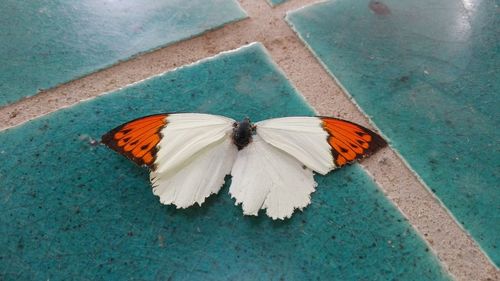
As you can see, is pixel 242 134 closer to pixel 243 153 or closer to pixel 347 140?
pixel 243 153

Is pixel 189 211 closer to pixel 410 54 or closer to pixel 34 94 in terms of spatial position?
pixel 34 94

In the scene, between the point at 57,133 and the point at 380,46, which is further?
the point at 380,46

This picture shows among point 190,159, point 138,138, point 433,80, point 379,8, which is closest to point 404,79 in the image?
point 433,80

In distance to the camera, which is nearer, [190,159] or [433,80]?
[190,159]

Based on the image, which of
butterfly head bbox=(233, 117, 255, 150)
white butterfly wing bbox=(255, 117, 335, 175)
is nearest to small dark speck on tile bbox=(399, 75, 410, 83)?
white butterfly wing bbox=(255, 117, 335, 175)

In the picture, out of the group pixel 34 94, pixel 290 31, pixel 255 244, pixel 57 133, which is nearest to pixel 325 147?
pixel 255 244

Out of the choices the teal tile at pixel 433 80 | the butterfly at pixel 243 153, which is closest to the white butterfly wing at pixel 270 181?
the butterfly at pixel 243 153
